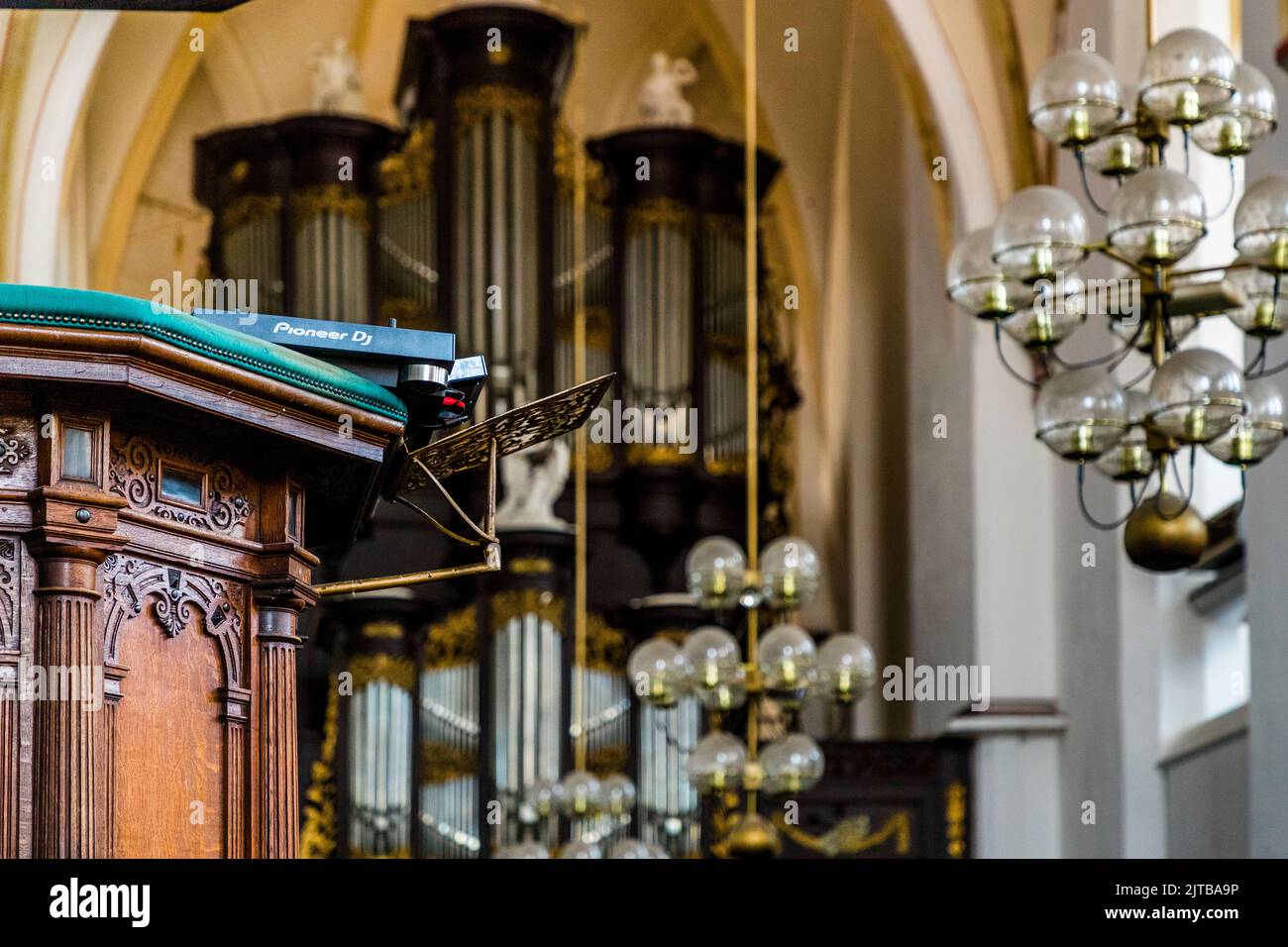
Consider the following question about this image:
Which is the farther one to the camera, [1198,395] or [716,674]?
[716,674]

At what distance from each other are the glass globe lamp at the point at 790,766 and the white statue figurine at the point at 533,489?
9.61 ft

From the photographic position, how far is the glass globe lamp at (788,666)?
27.8 ft

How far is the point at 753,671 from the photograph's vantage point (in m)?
8.64

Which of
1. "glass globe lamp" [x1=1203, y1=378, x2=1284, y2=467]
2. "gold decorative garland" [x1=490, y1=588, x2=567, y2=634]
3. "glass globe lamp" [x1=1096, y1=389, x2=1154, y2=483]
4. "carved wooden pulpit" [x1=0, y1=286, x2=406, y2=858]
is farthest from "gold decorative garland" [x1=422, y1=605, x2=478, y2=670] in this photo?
"carved wooden pulpit" [x1=0, y1=286, x2=406, y2=858]

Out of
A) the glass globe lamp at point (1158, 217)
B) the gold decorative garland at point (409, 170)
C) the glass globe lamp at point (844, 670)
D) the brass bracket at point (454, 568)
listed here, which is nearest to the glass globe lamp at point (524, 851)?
the glass globe lamp at point (844, 670)

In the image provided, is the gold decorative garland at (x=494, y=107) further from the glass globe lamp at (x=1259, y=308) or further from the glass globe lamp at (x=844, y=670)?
the glass globe lamp at (x=1259, y=308)

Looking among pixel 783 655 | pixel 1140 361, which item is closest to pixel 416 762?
pixel 783 655

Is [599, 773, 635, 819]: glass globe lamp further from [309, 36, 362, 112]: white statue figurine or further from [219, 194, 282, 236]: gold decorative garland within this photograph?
[309, 36, 362, 112]: white statue figurine

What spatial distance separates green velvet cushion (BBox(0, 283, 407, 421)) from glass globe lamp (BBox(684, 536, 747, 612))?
633cm

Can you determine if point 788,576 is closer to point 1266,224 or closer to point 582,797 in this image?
point 582,797

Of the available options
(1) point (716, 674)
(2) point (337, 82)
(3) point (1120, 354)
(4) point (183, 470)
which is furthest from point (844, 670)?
(4) point (183, 470)

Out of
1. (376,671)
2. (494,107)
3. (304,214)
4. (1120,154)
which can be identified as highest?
(494,107)

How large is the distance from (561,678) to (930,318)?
2.73 metres

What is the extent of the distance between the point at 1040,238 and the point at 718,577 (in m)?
Answer: 2.72
